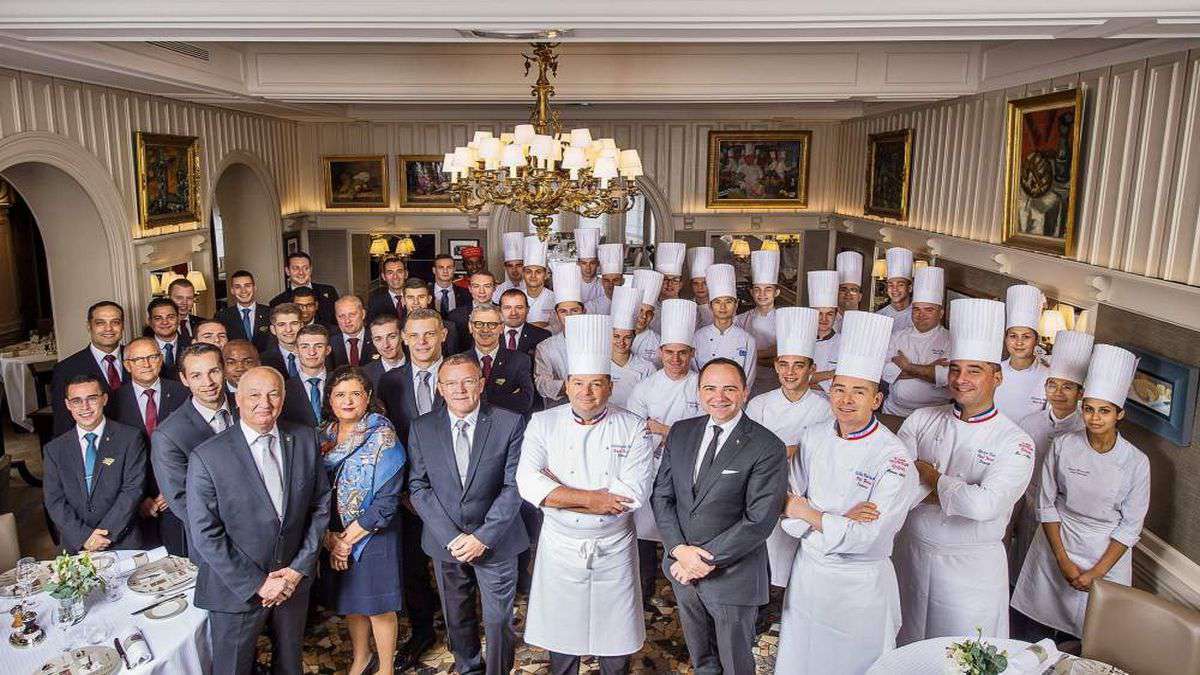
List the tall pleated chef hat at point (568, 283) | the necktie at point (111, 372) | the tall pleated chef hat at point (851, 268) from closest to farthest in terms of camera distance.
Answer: the necktie at point (111, 372) < the tall pleated chef hat at point (568, 283) < the tall pleated chef hat at point (851, 268)

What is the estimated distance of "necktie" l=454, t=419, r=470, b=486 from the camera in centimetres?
372

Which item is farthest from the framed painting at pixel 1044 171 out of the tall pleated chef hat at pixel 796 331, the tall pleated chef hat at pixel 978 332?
the tall pleated chef hat at pixel 796 331

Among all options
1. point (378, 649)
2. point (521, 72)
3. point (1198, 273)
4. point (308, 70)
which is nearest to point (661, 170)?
point (521, 72)

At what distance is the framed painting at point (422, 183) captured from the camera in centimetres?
1214

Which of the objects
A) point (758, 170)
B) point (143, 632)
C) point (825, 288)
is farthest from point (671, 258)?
point (143, 632)

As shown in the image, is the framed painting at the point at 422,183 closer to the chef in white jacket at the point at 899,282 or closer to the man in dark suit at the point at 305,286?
the man in dark suit at the point at 305,286

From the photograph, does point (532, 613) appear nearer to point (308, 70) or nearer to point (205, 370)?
point (205, 370)

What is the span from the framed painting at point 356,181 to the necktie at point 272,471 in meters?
9.36

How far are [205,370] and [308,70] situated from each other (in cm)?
401

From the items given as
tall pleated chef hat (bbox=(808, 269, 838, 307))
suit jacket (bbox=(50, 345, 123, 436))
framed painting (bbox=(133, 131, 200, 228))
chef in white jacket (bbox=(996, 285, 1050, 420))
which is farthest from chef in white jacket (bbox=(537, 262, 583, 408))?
framed painting (bbox=(133, 131, 200, 228))

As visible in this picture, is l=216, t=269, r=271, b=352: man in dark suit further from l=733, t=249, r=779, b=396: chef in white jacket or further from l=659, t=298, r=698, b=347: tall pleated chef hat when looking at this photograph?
l=733, t=249, r=779, b=396: chef in white jacket

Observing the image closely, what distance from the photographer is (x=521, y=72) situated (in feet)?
23.2

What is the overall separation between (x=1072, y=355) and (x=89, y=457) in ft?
16.5

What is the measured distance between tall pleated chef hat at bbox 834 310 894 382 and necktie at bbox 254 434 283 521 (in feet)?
8.11
